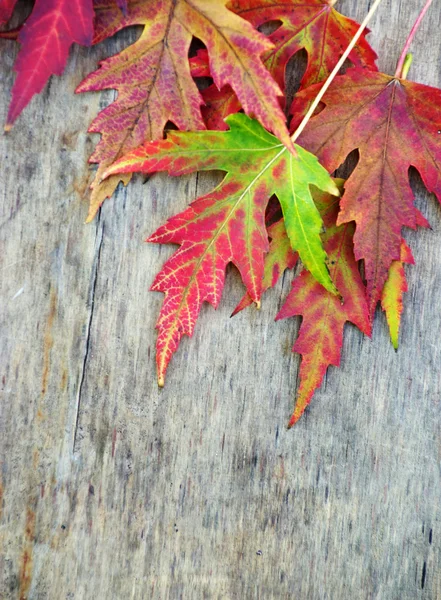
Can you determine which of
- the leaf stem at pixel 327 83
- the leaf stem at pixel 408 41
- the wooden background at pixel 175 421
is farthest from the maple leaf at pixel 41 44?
the leaf stem at pixel 408 41

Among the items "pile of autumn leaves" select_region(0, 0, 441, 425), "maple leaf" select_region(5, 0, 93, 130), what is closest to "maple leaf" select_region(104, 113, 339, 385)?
"pile of autumn leaves" select_region(0, 0, 441, 425)

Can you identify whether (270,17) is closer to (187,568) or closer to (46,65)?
(46,65)

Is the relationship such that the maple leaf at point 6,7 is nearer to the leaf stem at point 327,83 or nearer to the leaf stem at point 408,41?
the leaf stem at point 327,83

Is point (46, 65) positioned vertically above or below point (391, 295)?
above

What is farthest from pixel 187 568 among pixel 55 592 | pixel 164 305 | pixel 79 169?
pixel 79 169

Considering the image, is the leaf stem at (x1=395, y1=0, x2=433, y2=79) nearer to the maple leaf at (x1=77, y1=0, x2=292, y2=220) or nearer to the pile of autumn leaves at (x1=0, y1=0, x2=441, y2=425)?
the pile of autumn leaves at (x1=0, y1=0, x2=441, y2=425)

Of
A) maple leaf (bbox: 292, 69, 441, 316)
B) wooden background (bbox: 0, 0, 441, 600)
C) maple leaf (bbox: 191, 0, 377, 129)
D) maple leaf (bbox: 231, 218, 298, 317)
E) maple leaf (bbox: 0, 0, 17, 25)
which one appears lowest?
wooden background (bbox: 0, 0, 441, 600)
